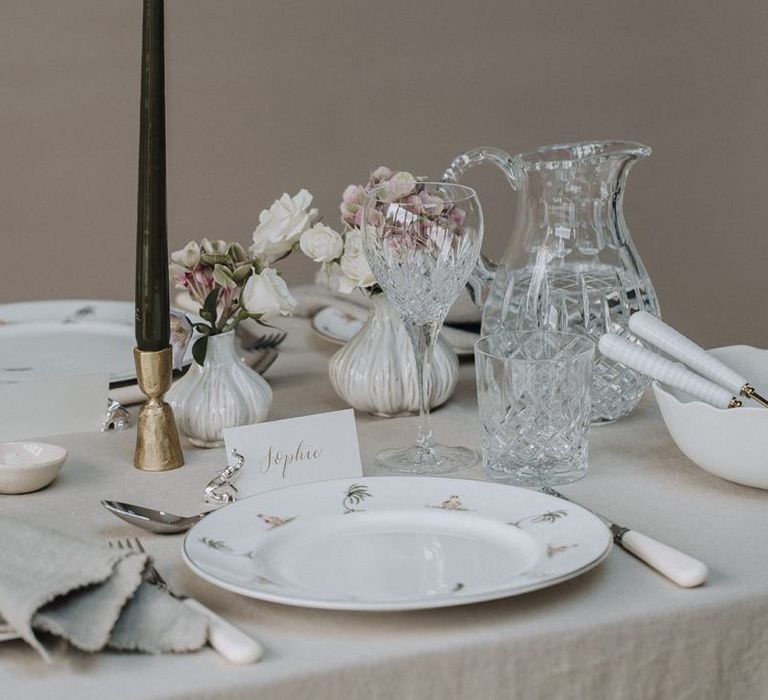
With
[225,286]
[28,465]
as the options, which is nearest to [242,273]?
[225,286]

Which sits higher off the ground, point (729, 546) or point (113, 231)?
point (729, 546)

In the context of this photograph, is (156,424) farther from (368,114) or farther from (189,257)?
(368,114)

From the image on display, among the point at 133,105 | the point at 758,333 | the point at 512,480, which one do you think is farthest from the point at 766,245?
the point at 512,480

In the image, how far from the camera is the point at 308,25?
3.24 m

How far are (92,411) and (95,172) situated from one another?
2223mm

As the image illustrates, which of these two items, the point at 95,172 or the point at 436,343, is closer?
the point at 436,343

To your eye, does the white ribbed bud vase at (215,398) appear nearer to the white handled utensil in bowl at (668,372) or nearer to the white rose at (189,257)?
the white rose at (189,257)

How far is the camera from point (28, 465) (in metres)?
0.93

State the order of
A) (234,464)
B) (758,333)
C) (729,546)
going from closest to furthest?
(729,546) < (234,464) < (758,333)

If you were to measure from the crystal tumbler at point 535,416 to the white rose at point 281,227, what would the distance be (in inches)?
9.3

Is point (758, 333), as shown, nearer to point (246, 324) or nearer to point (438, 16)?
point (438, 16)

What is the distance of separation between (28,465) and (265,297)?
9.7 inches

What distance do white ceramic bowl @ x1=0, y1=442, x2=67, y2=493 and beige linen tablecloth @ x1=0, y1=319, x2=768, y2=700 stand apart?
29mm

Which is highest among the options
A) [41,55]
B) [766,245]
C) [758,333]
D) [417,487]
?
[41,55]
